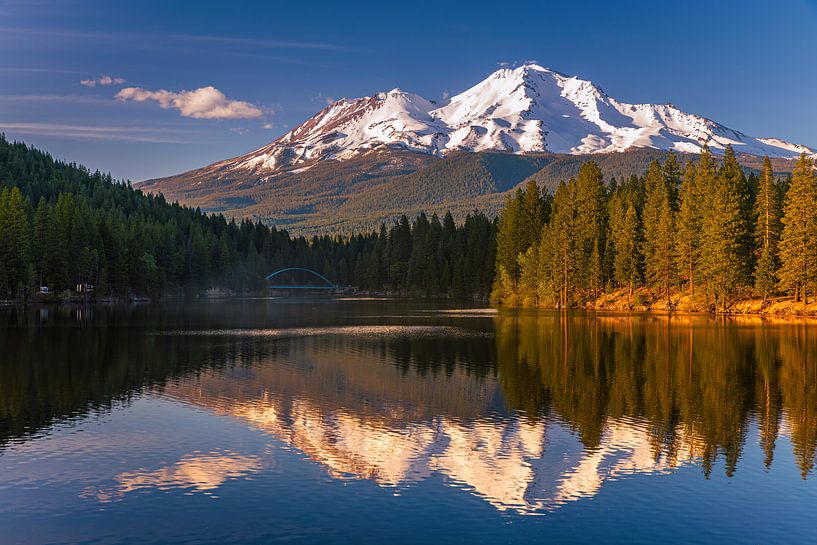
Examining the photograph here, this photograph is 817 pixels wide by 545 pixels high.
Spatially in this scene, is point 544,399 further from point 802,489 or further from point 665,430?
point 802,489

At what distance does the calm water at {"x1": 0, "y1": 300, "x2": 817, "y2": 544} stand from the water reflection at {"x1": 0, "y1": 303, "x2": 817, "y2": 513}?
0.16 m

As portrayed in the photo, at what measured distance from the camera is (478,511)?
838 inches

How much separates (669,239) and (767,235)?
14742 millimetres

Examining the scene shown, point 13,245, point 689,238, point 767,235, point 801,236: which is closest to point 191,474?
point 801,236

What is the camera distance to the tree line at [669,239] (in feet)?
324

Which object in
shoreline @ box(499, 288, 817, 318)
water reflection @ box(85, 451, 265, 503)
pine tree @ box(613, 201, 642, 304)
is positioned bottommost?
water reflection @ box(85, 451, 265, 503)

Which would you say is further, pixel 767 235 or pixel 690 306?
pixel 690 306

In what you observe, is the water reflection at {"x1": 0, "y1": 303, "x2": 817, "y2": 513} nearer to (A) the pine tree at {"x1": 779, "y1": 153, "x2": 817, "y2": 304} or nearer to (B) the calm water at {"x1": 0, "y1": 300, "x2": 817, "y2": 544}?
(B) the calm water at {"x1": 0, "y1": 300, "x2": 817, "y2": 544}

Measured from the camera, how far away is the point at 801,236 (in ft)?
310

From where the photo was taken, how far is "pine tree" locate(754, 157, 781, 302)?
99.6 meters

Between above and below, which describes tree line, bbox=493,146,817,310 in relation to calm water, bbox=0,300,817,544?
above

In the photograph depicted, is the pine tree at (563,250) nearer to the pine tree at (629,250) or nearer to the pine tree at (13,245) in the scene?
the pine tree at (629,250)

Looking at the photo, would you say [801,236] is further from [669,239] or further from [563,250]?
[563,250]

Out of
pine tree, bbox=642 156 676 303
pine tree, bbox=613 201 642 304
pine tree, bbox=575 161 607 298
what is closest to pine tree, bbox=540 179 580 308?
pine tree, bbox=575 161 607 298
